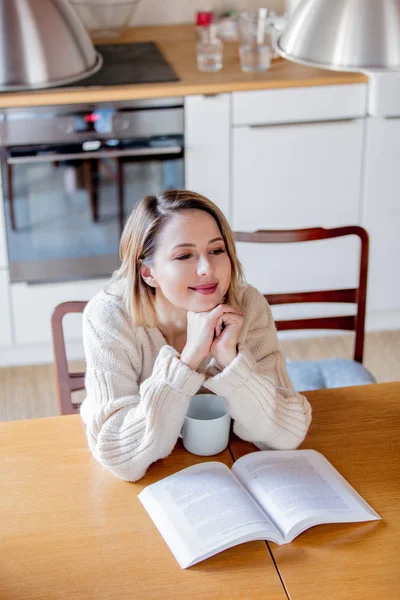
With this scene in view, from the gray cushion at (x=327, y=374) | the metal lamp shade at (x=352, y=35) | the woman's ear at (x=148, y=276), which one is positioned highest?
the metal lamp shade at (x=352, y=35)

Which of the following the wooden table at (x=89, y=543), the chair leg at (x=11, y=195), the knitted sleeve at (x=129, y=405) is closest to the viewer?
the wooden table at (x=89, y=543)

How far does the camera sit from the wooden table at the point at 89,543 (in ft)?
4.40

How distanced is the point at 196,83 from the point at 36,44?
185 cm

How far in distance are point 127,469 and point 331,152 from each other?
191cm

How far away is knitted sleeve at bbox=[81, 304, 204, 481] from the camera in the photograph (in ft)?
5.21

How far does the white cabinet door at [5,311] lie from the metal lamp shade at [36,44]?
1990 millimetres

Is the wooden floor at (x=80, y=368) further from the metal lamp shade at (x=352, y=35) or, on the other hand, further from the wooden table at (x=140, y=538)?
the metal lamp shade at (x=352, y=35)

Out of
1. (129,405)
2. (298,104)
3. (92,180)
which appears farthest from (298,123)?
(129,405)

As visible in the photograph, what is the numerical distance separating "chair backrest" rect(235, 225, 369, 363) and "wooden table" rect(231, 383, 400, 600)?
36 cm

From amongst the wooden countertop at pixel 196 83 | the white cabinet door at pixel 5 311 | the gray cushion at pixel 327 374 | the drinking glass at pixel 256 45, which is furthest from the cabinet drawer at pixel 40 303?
the gray cushion at pixel 327 374

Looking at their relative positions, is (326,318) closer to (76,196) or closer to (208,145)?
(208,145)

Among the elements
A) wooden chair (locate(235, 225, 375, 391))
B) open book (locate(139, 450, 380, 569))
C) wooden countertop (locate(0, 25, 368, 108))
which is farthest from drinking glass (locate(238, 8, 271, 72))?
open book (locate(139, 450, 380, 569))

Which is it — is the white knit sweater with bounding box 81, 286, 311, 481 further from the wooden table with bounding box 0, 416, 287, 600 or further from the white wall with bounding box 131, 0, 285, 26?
the white wall with bounding box 131, 0, 285, 26

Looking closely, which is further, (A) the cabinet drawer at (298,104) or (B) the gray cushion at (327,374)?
(A) the cabinet drawer at (298,104)
